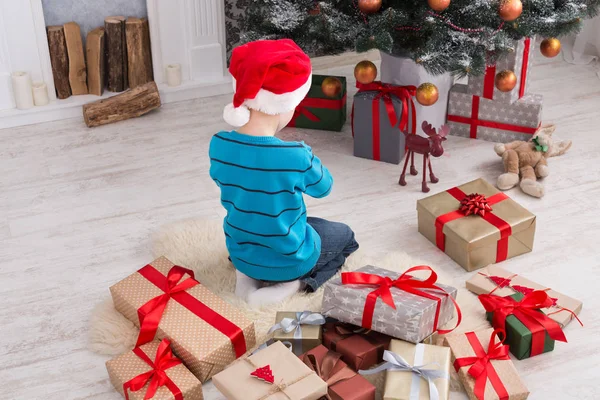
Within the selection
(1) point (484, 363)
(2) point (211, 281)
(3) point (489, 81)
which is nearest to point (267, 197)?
(2) point (211, 281)

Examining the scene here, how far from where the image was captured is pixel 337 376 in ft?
6.93

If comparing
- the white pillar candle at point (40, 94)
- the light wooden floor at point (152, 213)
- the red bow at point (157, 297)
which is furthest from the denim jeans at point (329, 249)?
the white pillar candle at point (40, 94)

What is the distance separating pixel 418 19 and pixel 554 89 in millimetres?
1230

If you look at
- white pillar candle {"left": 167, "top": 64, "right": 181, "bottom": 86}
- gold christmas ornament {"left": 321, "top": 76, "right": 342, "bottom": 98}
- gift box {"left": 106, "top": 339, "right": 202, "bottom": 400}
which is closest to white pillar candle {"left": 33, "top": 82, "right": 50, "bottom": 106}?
white pillar candle {"left": 167, "top": 64, "right": 181, "bottom": 86}

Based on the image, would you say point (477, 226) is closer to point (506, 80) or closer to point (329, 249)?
point (329, 249)

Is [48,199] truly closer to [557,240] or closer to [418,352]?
[418,352]

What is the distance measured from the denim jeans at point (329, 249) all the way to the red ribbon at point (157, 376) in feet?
1.79

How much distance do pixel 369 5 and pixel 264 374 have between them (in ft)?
5.11

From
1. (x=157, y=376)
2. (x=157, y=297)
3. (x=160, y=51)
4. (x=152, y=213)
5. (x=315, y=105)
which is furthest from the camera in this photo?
(x=160, y=51)

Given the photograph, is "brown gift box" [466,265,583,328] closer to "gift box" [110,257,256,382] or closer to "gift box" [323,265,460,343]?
"gift box" [323,265,460,343]

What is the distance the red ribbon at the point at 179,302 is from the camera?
228 centimetres

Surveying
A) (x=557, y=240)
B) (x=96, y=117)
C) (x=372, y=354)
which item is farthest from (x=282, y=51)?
(x=96, y=117)

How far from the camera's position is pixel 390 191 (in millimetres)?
3170

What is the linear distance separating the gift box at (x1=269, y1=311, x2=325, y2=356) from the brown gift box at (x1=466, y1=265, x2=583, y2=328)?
22.5 inches
